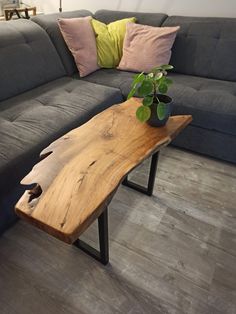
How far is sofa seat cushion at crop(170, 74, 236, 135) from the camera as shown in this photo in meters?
1.73

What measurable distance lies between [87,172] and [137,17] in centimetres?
202

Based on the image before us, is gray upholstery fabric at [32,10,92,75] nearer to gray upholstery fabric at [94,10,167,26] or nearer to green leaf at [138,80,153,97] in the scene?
gray upholstery fabric at [94,10,167,26]

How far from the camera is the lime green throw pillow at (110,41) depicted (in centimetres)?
229

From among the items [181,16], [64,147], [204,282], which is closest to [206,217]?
[204,282]

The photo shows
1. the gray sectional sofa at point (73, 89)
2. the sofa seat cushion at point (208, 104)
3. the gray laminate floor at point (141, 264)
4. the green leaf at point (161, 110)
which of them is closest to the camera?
the gray laminate floor at point (141, 264)

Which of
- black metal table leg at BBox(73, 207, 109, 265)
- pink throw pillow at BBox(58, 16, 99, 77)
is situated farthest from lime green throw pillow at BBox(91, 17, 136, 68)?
black metal table leg at BBox(73, 207, 109, 265)

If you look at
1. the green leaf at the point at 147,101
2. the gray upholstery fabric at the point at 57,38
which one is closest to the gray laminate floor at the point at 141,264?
the green leaf at the point at 147,101

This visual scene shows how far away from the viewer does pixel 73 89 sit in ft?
6.38

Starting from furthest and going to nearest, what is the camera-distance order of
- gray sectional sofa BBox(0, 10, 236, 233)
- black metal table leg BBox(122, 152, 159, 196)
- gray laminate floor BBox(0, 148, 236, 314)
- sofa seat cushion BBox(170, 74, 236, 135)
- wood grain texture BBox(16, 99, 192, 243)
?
sofa seat cushion BBox(170, 74, 236, 135), black metal table leg BBox(122, 152, 159, 196), gray sectional sofa BBox(0, 10, 236, 233), gray laminate floor BBox(0, 148, 236, 314), wood grain texture BBox(16, 99, 192, 243)

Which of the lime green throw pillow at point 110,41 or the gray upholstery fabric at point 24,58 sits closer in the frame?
the gray upholstery fabric at point 24,58

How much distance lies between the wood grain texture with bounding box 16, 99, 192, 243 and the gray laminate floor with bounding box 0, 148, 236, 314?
492 mm

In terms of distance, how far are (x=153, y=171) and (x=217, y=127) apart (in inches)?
24.0

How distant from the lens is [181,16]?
→ 2402 mm

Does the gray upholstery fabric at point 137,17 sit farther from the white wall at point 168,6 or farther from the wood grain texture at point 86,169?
the wood grain texture at point 86,169
